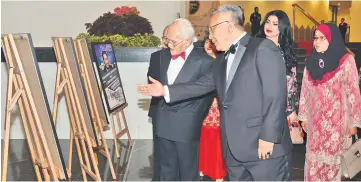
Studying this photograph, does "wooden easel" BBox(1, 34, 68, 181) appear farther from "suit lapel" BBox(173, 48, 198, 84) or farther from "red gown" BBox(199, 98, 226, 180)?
"red gown" BBox(199, 98, 226, 180)

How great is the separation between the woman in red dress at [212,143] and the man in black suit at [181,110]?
1.01 m

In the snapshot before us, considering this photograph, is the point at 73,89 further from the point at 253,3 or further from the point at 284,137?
the point at 253,3

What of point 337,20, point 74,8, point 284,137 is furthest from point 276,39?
point 337,20

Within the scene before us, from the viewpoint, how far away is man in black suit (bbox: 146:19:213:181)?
11.7 feet

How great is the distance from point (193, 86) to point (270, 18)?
1309 mm

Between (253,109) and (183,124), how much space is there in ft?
3.25

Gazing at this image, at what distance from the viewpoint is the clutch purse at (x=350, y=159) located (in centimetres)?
387

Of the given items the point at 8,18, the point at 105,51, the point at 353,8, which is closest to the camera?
the point at 105,51

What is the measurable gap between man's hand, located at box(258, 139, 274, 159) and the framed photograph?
9.29 feet

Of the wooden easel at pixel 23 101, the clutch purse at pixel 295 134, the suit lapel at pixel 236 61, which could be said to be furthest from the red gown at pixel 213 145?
the suit lapel at pixel 236 61

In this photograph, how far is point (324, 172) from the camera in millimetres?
3898

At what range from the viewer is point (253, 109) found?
2730mm

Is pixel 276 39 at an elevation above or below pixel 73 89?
above

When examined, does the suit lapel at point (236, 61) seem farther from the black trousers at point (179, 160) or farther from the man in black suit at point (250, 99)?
the black trousers at point (179, 160)
